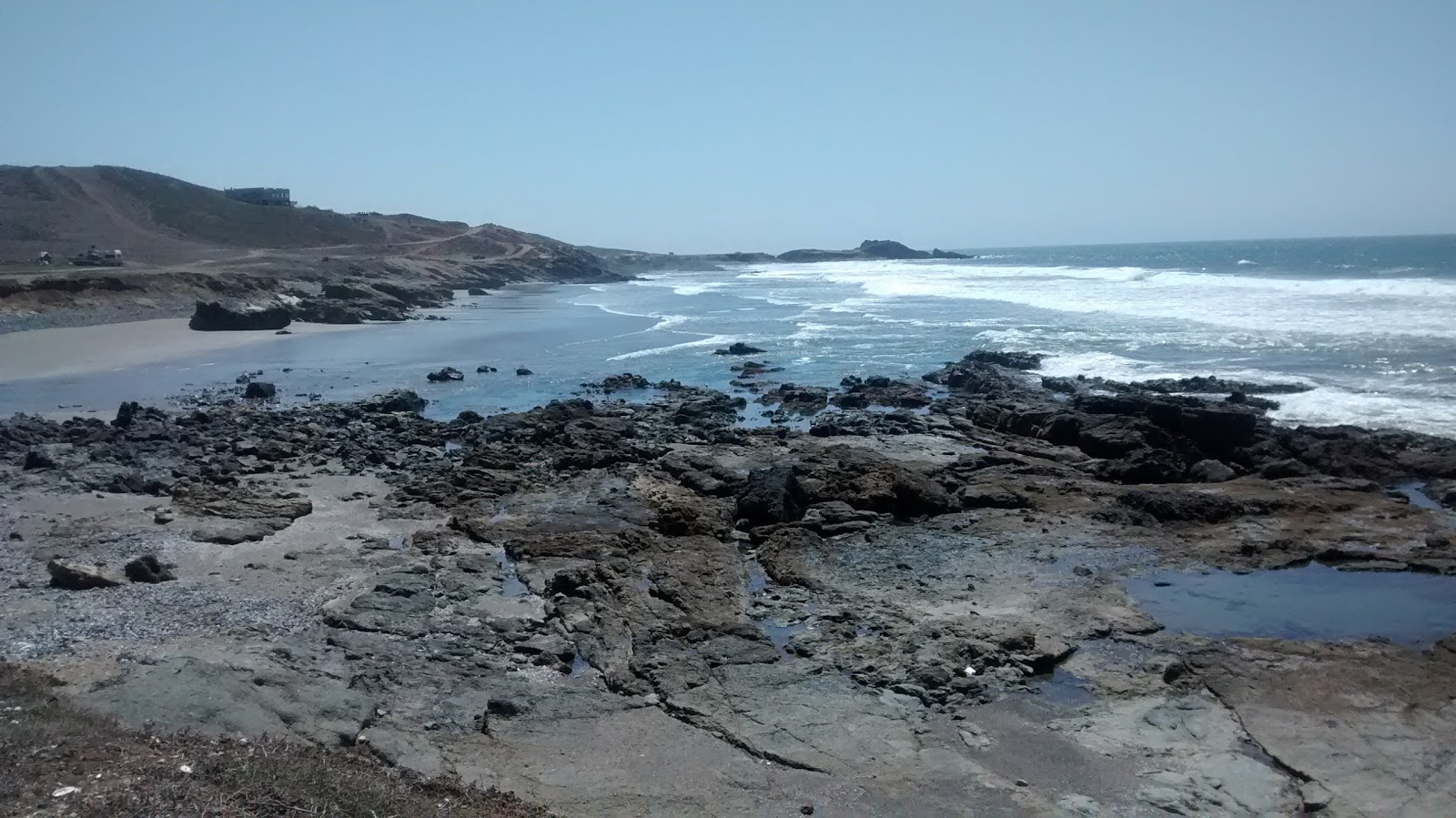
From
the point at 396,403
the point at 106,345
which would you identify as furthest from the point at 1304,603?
the point at 106,345

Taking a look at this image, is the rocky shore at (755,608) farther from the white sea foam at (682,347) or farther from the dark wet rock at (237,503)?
the white sea foam at (682,347)

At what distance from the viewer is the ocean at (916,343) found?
2766 cm

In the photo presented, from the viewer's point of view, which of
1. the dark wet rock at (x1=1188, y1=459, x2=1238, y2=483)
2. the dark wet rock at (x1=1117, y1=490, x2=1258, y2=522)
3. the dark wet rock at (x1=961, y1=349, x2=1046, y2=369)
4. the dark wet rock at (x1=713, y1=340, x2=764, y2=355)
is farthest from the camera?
the dark wet rock at (x1=713, y1=340, x2=764, y2=355)

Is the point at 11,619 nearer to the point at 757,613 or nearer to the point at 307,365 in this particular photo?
the point at 757,613

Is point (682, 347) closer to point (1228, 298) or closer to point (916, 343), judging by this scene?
point (916, 343)

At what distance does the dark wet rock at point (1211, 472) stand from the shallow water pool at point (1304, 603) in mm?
4042

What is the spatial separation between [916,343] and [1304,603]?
1182 inches

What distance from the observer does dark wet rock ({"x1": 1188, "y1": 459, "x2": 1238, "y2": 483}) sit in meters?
17.6

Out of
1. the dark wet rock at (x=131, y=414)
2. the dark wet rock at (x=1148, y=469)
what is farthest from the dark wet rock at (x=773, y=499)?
the dark wet rock at (x=131, y=414)

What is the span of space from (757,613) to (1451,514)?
1150cm

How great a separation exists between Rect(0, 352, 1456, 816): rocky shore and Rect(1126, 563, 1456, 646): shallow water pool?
29 centimetres

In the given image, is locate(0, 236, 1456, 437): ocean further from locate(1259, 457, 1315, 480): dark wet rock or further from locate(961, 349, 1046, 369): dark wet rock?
locate(1259, 457, 1315, 480): dark wet rock

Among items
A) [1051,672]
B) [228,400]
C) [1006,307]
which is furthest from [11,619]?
[1006,307]

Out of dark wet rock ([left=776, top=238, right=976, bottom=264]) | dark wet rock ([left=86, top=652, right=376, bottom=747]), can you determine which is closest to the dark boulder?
dark wet rock ([left=776, top=238, right=976, bottom=264])
